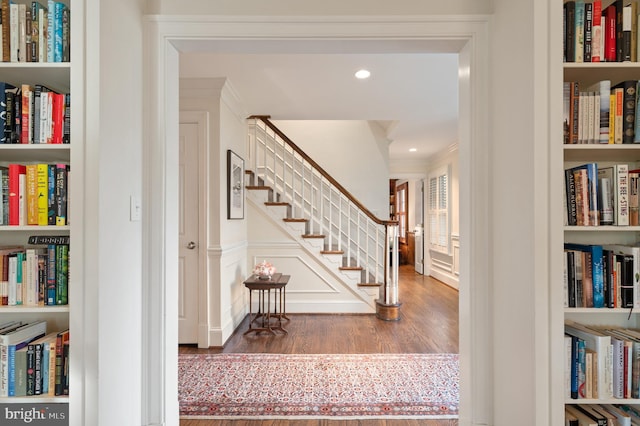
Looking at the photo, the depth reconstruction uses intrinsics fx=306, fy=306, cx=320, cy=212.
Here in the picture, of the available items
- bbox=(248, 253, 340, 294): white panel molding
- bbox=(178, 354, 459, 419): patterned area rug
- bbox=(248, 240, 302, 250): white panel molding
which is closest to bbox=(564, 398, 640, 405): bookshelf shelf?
bbox=(178, 354, 459, 419): patterned area rug

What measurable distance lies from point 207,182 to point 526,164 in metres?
2.57

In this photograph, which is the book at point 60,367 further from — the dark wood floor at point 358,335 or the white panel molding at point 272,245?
the white panel molding at point 272,245

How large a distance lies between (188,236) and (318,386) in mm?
1799

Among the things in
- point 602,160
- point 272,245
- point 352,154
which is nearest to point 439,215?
point 352,154

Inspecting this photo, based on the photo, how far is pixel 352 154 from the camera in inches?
213

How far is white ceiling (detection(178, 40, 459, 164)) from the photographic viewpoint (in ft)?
5.64

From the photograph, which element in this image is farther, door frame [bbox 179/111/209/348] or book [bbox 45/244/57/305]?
door frame [bbox 179/111/209/348]

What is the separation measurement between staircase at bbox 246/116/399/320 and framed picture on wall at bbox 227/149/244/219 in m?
0.34

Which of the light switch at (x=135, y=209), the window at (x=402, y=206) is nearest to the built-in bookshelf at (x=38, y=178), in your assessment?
the light switch at (x=135, y=209)

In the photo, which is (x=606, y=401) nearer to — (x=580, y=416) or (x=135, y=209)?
(x=580, y=416)

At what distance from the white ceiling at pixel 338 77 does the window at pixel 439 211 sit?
180 centimetres

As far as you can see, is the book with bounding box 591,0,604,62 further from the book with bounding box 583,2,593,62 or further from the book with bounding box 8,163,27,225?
the book with bounding box 8,163,27,225

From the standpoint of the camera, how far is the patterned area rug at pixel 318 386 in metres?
1.97

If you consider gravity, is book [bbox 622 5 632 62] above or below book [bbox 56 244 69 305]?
above
